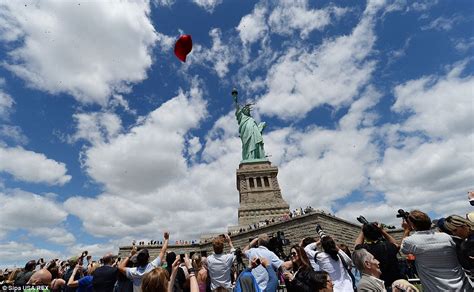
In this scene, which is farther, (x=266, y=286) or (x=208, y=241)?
(x=208, y=241)

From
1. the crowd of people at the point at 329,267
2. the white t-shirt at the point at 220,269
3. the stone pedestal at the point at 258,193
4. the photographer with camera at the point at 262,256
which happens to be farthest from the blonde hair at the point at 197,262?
the stone pedestal at the point at 258,193

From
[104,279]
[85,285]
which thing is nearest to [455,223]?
[104,279]

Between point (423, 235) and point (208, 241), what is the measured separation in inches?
1155

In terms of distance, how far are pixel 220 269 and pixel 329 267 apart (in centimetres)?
166

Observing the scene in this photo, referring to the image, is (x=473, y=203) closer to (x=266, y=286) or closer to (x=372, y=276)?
(x=372, y=276)

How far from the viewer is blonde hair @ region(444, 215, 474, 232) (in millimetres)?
3166

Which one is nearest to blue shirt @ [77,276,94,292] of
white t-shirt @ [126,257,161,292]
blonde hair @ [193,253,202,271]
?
white t-shirt @ [126,257,161,292]

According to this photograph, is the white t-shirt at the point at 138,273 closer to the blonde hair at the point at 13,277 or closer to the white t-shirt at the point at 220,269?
the white t-shirt at the point at 220,269

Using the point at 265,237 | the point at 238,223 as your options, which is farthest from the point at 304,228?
the point at 265,237

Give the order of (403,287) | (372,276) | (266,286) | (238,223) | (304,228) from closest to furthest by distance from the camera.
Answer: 1. (403,287)
2. (372,276)
3. (266,286)
4. (304,228)
5. (238,223)

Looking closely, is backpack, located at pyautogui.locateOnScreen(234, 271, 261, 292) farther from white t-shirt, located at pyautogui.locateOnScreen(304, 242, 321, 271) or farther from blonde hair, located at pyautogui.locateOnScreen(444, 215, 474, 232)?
→ blonde hair, located at pyautogui.locateOnScreen(444, 215, 474, 232)

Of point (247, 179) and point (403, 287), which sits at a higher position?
point (247, 179)

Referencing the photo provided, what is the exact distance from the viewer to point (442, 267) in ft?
10.9

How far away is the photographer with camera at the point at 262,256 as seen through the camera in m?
3.88
